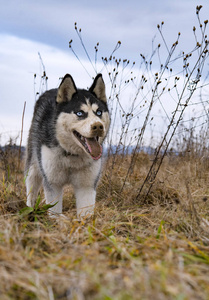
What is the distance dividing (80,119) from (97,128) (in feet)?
1.12

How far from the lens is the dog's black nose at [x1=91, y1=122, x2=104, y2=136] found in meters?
3.57

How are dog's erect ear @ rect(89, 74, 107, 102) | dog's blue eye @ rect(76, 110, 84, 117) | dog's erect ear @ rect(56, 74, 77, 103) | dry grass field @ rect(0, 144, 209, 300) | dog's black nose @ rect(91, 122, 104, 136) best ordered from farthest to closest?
dog's erect ear @ rect(89, 74, 107, 102) < dog's erect ear @ rect(56, 74, 77, 103) < dog's blue eye @ rect(76, 110, 84, 117) < dog's black nose @ rect(91, 122, 104, 136) < dry grass field @ rect(0, 144, 209, 300)

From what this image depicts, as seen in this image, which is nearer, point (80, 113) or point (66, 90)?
point (80, 113)

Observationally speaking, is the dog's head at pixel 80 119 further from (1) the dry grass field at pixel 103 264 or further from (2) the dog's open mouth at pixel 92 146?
(1) the dry grass field at pixel 103 264

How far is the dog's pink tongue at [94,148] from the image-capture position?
3.73 m

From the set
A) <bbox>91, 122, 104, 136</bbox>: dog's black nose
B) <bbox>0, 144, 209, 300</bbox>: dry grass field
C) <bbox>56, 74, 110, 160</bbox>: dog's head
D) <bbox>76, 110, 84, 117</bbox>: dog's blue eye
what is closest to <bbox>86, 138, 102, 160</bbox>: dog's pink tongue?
<bbox>56, 74, 110, 160</bbox>: dog's head

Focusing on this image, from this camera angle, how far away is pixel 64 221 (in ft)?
9.90

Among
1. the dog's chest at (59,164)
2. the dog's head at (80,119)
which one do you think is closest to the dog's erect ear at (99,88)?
the dog's head at (80,119)

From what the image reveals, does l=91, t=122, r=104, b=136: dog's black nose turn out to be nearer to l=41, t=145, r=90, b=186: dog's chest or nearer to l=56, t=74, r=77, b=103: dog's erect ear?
l=41, t=145, r=90, b=186: dog's chest

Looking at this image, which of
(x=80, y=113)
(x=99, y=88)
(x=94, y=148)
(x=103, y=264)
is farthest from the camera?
(x=99, y=88)

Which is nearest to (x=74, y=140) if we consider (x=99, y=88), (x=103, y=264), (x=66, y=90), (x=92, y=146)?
(x=92, y=146)

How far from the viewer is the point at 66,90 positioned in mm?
4043

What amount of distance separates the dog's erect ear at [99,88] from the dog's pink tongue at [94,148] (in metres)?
0.80

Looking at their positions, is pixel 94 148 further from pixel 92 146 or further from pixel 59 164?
pixel 59 164
